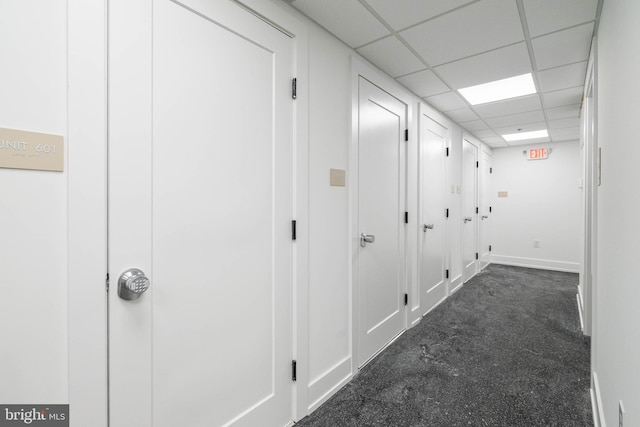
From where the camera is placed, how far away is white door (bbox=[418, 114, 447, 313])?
3.24m

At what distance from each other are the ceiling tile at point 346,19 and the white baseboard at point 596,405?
2602 millimetres

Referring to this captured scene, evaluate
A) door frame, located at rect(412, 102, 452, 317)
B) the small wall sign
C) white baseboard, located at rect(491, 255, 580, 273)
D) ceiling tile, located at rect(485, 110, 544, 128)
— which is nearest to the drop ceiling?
door frame, located at rect(412, 102, 452, 317)

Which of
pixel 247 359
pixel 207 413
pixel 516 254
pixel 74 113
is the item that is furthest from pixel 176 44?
pixel 516 254

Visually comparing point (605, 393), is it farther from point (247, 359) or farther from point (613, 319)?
point (247, 359)

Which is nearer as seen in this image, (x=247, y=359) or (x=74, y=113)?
(x=74, y=113)

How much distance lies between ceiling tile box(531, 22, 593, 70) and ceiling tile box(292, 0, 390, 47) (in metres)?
1.20

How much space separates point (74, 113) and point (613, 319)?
7.52 ft

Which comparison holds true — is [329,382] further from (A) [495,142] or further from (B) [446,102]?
(A) [495,142]

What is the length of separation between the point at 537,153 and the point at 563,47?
14.5ft

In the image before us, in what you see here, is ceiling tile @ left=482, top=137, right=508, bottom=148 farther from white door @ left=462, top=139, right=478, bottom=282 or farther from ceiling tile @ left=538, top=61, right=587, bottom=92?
ceiling tile @ left=538, top=61, right=587, bottom=92

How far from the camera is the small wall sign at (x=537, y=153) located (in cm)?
566

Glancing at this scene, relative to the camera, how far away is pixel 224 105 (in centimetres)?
136

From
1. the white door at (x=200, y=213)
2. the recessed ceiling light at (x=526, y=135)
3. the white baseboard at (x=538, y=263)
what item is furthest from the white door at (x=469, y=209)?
the white door at (x=200, y=213)

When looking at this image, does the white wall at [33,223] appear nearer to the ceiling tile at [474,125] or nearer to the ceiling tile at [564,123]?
the ceiling tile at [474,125]
